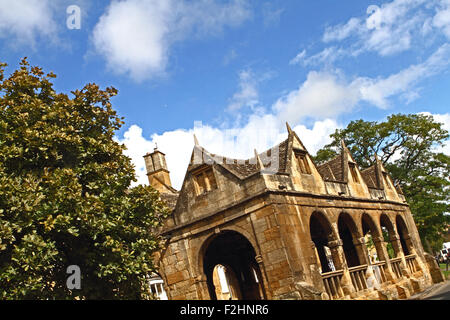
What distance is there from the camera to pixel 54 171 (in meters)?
12.3

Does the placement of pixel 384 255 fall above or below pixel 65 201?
below

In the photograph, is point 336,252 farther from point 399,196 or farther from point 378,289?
point 399,196

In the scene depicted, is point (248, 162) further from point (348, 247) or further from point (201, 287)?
point (348, 247)

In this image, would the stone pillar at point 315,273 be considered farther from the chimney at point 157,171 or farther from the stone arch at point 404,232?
the chimney at point 157,171

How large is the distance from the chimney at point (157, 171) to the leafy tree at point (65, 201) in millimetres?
21235

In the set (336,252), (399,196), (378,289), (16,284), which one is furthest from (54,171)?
(399,196)

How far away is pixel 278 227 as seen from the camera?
15867 mm

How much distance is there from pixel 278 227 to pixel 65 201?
8014 millimetres

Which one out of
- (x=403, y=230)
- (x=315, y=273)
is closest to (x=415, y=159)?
(x=403, y=230)

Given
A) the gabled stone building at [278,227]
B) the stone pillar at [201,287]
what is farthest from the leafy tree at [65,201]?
the stone pillar at [201,287]

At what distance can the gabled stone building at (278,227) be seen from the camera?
52.5 ft

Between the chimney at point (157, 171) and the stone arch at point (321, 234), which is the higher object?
the chimney at point (157, 171)
